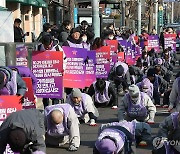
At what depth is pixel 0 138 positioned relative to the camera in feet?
19.7

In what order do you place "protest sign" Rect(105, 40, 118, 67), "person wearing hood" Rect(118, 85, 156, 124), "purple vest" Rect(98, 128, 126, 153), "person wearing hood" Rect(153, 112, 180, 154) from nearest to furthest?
1. "person wearing hood" Rect(153, 112, 180, 154)
2. "purple vest" Rect(98, 128, 126, 153)
3. "person wearing hood" Rect(118, 85, 156, 124)
4. "protest sign" Rect(105, 40, 118, 67)

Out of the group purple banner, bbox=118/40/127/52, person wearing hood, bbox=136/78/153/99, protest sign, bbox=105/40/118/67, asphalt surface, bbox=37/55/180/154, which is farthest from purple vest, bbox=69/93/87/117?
purple banner, bbox=118/40/127/52

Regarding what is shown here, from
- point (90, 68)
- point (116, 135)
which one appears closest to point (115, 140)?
point (116, 135)

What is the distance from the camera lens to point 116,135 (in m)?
6.44

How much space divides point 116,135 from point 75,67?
19.4ft

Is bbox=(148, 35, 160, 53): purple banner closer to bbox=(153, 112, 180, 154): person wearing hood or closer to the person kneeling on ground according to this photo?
the person kneeling on ground

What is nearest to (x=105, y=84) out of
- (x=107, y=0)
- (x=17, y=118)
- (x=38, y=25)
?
(x=17, y=118)

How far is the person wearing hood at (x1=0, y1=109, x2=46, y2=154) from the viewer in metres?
5.53

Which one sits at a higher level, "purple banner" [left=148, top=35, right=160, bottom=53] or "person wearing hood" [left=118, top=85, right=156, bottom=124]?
"purple banner" [left=148, top=35, right=160, bottom=53]

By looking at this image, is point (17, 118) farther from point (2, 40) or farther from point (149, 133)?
point (2, 40)

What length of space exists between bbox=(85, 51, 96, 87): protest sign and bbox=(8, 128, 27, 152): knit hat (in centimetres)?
714

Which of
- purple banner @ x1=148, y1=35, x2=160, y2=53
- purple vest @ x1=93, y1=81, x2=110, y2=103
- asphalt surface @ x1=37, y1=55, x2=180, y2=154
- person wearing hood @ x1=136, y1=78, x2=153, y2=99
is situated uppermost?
purple banner @ x1=148, y1=35, x2=160, y2=53

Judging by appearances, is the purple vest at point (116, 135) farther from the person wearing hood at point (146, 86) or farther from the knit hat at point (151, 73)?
the knit hat at point (151, 73)

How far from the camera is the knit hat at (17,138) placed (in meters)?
5.50
